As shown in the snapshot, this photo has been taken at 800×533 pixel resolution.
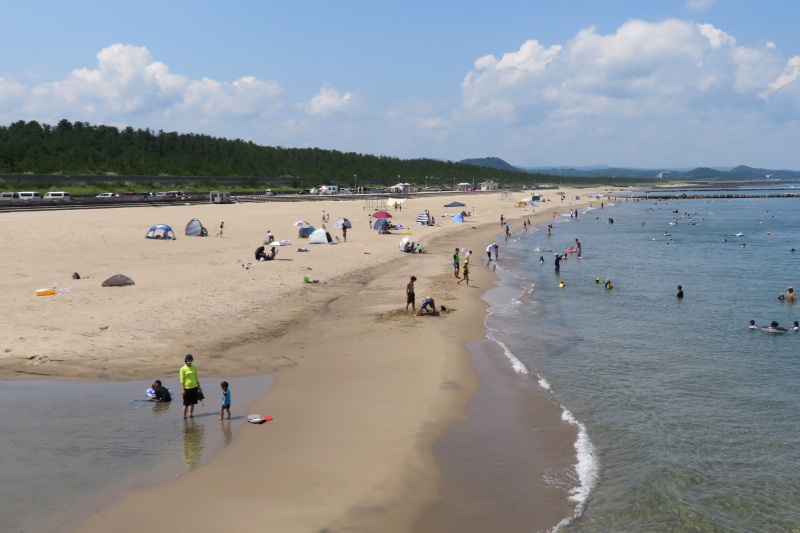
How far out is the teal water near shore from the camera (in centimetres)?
1012

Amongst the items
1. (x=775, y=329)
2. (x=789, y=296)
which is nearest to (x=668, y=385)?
(x=775, y=329)

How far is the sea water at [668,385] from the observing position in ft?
36.1

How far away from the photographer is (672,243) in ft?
191

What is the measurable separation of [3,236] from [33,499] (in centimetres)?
3264

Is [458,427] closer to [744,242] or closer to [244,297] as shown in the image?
[244,297]

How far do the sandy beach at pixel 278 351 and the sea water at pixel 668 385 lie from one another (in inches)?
70.9

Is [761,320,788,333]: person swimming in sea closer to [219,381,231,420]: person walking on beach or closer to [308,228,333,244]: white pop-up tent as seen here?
[219,381,231,420]: person walking on beach

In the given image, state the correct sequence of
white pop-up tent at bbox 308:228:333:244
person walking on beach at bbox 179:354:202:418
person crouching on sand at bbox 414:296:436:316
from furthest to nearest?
white pop-up tent at bbox 308:228:333:244
person crouching on sand at bbox 414:296:436:316
person walking on beach at bbox 179:354:202:418

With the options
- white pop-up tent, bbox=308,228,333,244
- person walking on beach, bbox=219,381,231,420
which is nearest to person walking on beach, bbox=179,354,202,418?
person walking on beach, bbox=219,381,231,420

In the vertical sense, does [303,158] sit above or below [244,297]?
above

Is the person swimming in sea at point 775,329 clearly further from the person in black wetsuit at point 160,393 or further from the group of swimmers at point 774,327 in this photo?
the person in black wetsuit at point 160,393

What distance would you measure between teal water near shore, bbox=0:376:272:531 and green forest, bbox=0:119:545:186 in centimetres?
9442

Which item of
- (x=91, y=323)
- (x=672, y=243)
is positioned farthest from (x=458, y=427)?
(x=672, y=243)

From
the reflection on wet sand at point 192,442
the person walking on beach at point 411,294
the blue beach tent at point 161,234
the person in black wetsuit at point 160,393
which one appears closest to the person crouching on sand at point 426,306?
the person walking on beach at point 411,294
